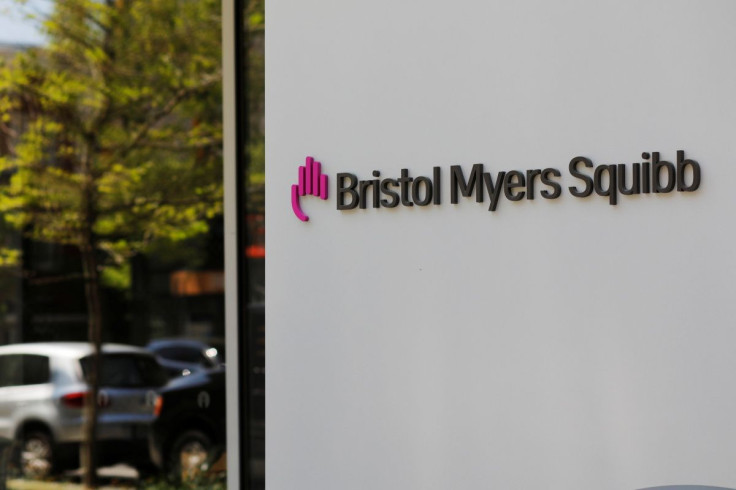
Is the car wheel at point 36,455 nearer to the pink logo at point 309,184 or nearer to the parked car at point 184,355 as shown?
the parked car at point 184,355

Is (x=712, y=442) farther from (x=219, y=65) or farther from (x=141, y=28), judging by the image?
(x=141, y=28)

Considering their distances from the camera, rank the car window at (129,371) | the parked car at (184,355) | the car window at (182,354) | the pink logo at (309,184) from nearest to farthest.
Answer: the pink logo at (309,184)
the parked car at (184,355)
the car window at (182,354)
the car window at (129,371)

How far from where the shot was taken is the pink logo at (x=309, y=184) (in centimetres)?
456

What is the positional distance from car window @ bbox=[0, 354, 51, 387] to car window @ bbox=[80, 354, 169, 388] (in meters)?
0.33

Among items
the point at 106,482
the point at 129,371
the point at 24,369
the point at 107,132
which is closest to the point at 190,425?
the point at 129,371

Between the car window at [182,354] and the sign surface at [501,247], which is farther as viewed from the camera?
the car window at [182,354]

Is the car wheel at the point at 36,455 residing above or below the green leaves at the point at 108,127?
below

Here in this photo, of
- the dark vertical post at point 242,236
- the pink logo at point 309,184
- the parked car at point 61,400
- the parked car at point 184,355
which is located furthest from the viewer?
the parked car at point 61,400

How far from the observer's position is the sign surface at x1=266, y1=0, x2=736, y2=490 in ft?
11.9

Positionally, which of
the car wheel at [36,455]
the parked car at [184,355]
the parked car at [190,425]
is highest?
the parked car at [184,355]

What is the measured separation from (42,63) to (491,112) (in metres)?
5.31

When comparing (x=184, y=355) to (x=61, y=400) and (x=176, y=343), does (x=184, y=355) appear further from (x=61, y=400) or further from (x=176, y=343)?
(x=61, y=400)

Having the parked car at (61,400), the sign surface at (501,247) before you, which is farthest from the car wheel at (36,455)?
the sign surface at (501,247)

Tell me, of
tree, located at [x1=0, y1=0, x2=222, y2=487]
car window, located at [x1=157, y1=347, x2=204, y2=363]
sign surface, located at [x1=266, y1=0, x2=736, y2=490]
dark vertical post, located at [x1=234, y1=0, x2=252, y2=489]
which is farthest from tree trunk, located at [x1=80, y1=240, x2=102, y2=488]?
sign surface, located at [x1=266, y1=0, x2=736, y2=490]
